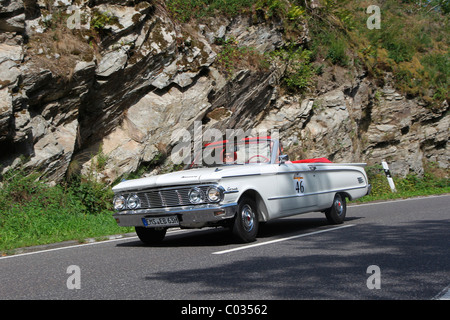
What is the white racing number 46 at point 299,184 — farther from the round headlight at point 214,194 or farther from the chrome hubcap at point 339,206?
the round headlight at point 214,194

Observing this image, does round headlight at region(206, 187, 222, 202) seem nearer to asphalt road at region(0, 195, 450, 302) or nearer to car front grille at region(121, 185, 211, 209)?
car front grille at region(121, 185, 211, 209)

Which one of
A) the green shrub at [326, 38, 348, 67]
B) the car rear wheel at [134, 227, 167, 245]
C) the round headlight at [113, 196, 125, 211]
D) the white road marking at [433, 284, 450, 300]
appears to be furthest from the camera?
the green shrub at [326, 38, 348, 67]

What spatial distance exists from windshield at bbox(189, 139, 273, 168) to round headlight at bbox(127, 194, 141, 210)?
1531 mm

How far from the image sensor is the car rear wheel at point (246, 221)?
7277 mm

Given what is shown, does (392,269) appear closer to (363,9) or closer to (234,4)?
(234,4)

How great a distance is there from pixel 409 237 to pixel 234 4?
14508mm

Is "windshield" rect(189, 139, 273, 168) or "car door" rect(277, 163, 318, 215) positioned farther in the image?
"windshield" rect(189, 139, 273, 168)

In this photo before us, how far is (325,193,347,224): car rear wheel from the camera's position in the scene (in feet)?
31.9

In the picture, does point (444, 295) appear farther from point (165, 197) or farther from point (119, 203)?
point (119, 203)

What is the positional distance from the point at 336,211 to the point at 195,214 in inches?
149

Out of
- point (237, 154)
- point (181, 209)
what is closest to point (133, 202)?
Answer: point (181, 209)

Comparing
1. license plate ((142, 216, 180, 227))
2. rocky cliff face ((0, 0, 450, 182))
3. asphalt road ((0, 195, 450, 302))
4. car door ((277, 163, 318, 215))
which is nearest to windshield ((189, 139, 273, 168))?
car door ((277, 163, 318, 215))

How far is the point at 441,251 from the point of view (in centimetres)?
620
